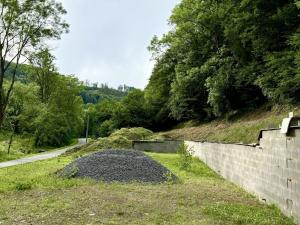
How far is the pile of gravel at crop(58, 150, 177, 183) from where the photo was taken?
1462 centimetres

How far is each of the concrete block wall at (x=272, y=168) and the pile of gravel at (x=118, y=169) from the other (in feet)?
8.37

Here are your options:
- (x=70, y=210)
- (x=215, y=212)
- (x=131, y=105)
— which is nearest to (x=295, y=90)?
(x=215, y=212)

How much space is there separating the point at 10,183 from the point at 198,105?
1213 inches

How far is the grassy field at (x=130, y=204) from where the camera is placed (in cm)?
786

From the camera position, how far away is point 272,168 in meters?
9.45

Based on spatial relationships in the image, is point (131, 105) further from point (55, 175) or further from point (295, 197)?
point (295, 197)

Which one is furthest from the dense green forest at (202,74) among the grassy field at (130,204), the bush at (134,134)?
the grassy field at (130,204)

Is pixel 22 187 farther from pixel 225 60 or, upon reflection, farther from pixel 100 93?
pixel 100 93

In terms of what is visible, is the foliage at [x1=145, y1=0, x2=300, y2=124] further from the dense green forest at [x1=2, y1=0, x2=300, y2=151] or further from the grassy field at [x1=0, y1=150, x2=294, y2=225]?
the grassy field at [x1=0, y1=150, x2=294, y2=225]

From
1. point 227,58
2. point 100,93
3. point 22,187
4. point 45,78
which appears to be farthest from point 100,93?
point 22,187

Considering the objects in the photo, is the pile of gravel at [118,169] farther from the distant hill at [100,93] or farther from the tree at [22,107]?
the distant hill at [100,93]

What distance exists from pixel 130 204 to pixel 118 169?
6.02 m

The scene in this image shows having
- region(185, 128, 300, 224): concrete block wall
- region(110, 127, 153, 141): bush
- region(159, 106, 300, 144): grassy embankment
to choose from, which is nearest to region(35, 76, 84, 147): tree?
region(110, 127, 153, 141): bush

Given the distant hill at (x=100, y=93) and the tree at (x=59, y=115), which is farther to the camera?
the distant hill at (x=100, y=93)
